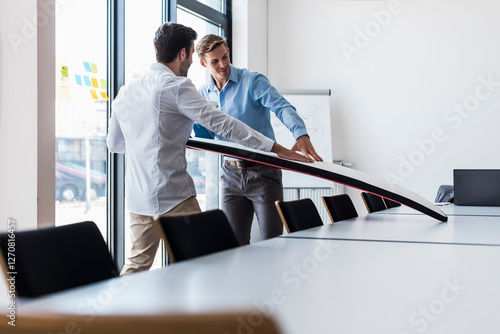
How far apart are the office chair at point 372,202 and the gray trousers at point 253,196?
764 mm

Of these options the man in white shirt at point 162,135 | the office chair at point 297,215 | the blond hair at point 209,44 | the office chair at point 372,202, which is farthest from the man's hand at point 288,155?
the office chair at point 372,202

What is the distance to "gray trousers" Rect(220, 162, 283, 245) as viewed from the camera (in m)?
3.22

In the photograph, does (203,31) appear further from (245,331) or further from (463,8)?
(245,331)

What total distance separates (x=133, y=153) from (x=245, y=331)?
2.10 meters

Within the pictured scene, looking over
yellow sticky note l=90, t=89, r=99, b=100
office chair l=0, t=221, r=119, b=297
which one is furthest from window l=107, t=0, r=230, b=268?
office chair l=0, t=221, r=119, b=297

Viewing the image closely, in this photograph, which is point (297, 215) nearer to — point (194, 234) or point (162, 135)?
point (162, 135)

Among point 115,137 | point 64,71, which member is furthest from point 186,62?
point 64,71

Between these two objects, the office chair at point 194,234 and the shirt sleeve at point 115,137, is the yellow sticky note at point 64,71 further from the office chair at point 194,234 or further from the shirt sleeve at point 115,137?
the office chair at point 194,234

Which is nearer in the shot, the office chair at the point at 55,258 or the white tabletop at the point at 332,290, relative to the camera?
the white tabletop at the point at 332,290

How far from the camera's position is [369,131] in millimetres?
6762

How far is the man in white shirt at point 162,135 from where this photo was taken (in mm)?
2379

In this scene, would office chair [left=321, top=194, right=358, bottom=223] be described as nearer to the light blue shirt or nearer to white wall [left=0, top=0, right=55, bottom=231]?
the light blue shirt


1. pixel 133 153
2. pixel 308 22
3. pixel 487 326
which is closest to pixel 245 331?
pixel 487 326

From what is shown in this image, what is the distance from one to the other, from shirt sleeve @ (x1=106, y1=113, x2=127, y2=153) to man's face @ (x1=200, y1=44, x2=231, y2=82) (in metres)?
0.92
